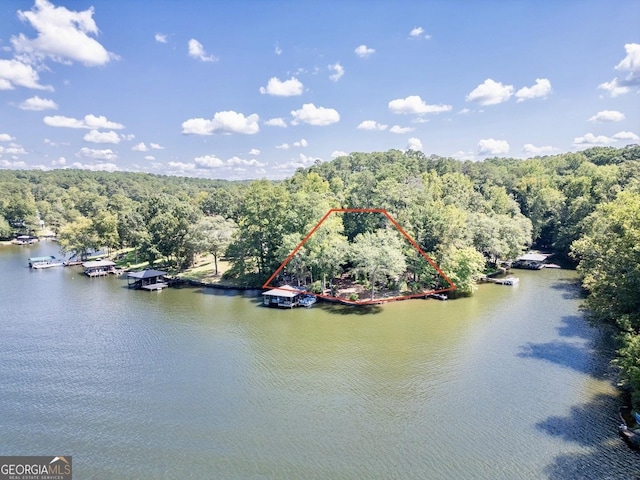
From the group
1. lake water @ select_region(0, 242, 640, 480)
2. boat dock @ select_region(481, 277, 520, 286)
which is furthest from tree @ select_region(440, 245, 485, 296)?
boat dock @ select_region(481, 277, 520, 286)

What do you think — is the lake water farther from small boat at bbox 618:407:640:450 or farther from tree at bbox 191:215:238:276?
tree at bbox 191:215:238:276

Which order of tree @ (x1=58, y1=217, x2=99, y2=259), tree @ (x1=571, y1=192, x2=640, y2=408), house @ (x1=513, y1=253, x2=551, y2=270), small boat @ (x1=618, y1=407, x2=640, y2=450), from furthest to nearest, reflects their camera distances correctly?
tree @ (x1=58, y1=217, x2=99, y2=259), house @ (x1=513, y1=253, x2=551, y2=270), tree @ (x1=571, y1=192, x2=640, y2=408), small boat @ (x1=618, y1=407, x2=640, y2=450)

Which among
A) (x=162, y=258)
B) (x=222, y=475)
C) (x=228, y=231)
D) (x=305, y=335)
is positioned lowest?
(x=222, y=475)

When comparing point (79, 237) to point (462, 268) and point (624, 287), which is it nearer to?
point (462, 268)

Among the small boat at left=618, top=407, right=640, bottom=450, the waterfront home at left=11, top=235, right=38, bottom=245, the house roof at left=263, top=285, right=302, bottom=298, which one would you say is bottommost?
the small boat at left=618, top=407, right=640, bottom=450

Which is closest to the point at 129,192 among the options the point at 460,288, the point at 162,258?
the point at 162,258

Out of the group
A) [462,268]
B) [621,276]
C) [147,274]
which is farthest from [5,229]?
[621,276]

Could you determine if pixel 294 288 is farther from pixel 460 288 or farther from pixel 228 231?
pixel 460 288
